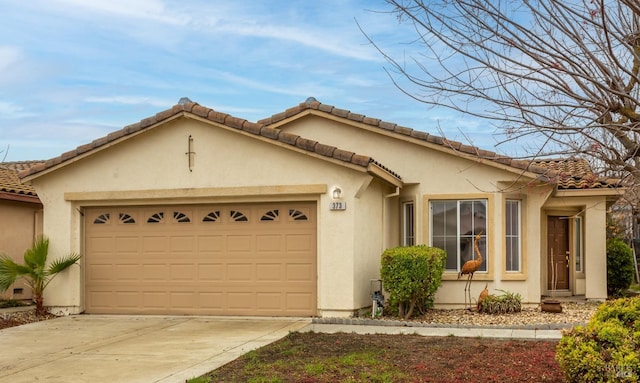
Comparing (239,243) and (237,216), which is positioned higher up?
(237,216)

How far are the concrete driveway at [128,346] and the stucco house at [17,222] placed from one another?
4497mm

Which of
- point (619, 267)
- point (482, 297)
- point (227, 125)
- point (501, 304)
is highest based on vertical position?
point (227, 125)

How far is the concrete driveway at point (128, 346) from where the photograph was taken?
9508 mm

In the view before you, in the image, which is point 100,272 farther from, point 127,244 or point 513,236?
point 513,236

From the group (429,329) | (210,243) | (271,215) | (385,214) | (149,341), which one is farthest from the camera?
(385,214)

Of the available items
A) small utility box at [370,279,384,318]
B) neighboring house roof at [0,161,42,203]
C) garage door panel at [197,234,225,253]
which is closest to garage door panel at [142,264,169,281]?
garage door panel at [197,234,225,253]

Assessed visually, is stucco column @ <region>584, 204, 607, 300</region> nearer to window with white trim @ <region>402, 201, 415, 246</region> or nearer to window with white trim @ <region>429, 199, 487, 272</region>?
window with white trim @ <region>429, 199, 487, 272</region>

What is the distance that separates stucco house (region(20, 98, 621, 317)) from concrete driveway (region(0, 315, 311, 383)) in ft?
2.50

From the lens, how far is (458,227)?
52.2 feet

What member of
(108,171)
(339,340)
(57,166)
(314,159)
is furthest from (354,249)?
(57,166)

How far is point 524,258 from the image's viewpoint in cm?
1585

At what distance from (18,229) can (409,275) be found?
11063mm

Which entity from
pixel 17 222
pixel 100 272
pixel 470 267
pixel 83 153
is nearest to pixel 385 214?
pixel 470 267

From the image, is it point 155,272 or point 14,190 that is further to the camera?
point 14,190
